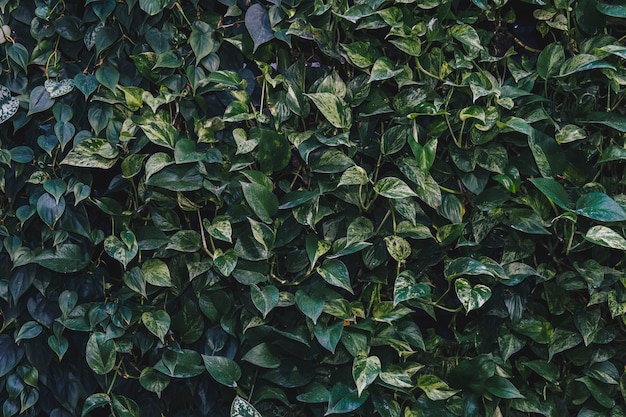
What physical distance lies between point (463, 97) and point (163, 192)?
714 millimetres

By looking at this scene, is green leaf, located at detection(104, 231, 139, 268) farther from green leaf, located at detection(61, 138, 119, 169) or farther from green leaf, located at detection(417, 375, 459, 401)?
green leaf, located at detection(417, 375, 459, 401)

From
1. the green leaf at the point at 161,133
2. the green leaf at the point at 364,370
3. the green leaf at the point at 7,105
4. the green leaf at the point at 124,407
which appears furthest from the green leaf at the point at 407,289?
the green leaf at the point at 7,105

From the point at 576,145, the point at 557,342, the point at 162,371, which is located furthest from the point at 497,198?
the point at 162,371

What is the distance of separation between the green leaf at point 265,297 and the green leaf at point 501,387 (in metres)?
0.52

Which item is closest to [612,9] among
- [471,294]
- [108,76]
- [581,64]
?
[581,64]

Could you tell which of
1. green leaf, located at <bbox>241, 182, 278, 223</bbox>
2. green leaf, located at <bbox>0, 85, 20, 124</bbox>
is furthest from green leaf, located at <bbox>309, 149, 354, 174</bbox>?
green leaf, located at <bbox>0, 85, 20, 124</bbox>

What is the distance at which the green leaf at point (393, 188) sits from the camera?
1463mm

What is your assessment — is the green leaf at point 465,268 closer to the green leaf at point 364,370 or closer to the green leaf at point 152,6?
the green leaf at point 364,370

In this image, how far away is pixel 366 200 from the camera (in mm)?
1562

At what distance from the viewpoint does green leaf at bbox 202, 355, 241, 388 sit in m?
1.54

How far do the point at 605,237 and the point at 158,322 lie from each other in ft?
3.26

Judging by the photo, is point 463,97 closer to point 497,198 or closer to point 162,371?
point 497,198

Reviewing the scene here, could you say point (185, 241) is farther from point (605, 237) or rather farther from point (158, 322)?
point (605, 237)

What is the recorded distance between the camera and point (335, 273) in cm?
150
